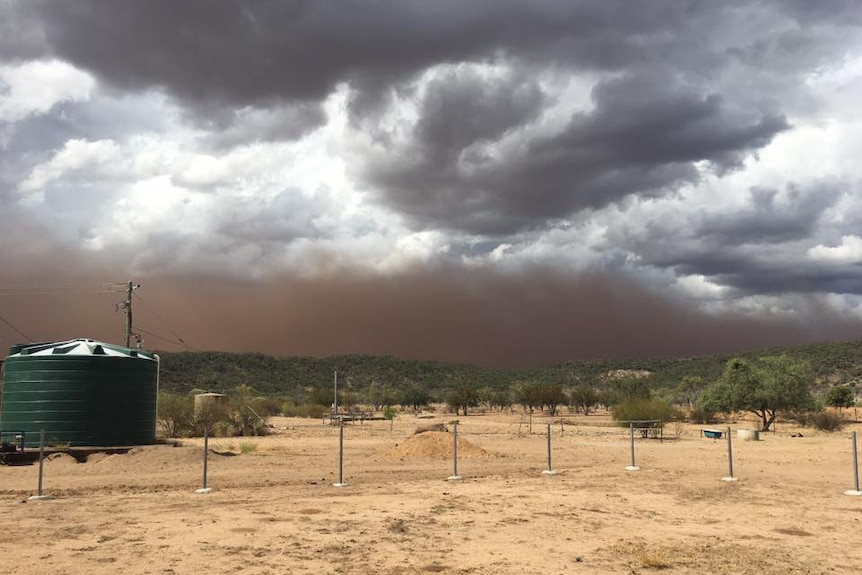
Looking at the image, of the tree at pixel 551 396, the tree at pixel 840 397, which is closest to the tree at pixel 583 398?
the tree at pixel 551 396

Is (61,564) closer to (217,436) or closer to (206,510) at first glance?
(206,510)

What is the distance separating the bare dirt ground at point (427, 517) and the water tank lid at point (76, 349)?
6660mm

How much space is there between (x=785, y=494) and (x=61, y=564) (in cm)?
1822

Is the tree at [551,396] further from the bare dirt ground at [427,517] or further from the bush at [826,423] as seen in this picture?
the bare dirt ground at [427,517]

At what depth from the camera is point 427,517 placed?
1562 centimetres

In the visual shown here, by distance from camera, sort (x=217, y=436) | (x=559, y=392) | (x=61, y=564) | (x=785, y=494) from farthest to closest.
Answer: (x=559, y=392) → (x=217, y=436) → (x=785, y=494) → (x=61, y=564)

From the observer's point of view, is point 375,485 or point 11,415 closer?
point 375,485

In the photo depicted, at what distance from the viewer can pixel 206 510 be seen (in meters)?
16.6

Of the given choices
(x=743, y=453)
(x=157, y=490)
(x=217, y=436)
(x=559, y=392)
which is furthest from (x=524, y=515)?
(x=559, y=392)

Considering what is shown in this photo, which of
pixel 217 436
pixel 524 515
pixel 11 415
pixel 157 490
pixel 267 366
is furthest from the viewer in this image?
pixel 267 366

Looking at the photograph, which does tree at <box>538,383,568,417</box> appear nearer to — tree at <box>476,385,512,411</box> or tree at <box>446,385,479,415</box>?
tree at <box>446,385,479,415</box>

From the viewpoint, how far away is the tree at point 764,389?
2100 inches

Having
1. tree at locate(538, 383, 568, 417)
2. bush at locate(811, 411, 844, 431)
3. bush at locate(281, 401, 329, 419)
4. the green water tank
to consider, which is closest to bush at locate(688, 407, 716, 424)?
bush at locate(811, 411, 844, 431)

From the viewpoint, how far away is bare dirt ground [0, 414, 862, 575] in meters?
11.7
